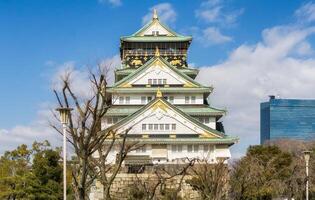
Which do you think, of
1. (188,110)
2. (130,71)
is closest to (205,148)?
(188,110)

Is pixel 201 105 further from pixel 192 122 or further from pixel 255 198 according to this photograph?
pixel 255 198

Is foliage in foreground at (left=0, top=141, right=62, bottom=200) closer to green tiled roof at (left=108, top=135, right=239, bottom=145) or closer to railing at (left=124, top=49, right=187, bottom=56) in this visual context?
green tiled roof at (left=108, top=135, right=239, bottom=145)

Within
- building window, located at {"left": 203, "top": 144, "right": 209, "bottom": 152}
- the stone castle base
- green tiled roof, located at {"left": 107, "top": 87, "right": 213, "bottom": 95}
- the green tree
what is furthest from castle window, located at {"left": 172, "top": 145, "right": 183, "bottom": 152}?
the stone castle base

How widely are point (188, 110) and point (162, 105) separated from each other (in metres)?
3.56

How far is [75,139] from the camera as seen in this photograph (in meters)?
19.1

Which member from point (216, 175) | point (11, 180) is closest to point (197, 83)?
point (11, 180)

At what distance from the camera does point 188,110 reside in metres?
61.3

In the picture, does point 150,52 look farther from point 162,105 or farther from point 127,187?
point 127,187

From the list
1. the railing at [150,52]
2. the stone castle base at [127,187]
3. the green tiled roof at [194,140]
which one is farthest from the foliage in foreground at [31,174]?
the railing at [150,52]

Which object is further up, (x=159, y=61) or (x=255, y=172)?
(x=159, y=61)

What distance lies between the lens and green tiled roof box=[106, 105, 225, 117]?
198 feet

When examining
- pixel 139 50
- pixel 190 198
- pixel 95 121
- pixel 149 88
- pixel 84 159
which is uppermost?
pixel 139 50

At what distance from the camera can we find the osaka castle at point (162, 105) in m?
58.5

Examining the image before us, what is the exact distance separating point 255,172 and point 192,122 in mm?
14438
